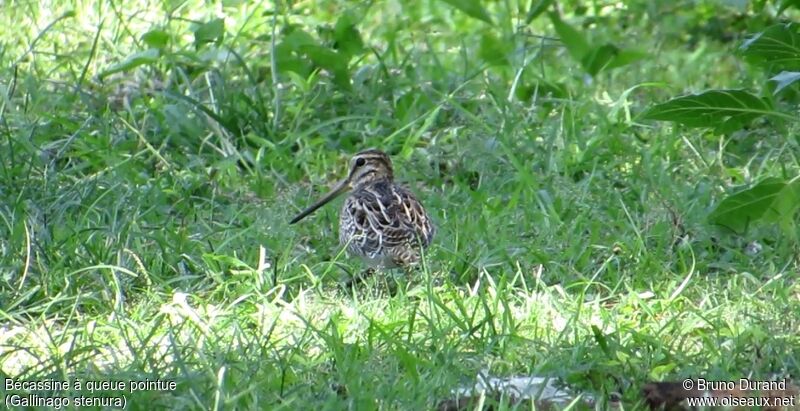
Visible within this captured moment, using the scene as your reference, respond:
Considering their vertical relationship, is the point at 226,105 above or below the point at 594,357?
above

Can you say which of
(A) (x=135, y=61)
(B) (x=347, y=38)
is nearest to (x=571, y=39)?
(B) (x=347, y=38)

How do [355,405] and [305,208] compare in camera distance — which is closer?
[355,405]

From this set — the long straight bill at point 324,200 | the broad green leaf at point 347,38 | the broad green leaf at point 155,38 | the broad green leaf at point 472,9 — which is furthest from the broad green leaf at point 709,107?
the broad green leaf at point 155,38

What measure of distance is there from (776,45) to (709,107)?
1.36 feet

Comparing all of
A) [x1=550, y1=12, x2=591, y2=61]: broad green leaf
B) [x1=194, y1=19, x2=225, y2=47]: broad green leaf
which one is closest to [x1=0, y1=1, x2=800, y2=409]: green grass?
[x1=194, y1=19, x2=225, y2=47]: broad green leaf

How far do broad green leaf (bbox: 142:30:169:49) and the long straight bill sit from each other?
2.02 meters

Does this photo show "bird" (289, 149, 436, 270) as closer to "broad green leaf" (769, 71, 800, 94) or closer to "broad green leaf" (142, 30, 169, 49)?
"broad green leaf" (769, 71, 800, 94)

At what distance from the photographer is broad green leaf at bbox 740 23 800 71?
662cm

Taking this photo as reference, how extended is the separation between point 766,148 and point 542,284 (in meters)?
2.80

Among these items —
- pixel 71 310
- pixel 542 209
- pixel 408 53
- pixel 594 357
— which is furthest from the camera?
pixel 408 53

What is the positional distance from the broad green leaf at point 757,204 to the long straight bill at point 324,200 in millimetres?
2053

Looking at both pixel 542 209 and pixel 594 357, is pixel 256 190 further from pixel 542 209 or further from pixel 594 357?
pixel 594 357

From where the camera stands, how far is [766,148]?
8.93 meters

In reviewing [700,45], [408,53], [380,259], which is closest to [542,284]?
[380,259]
